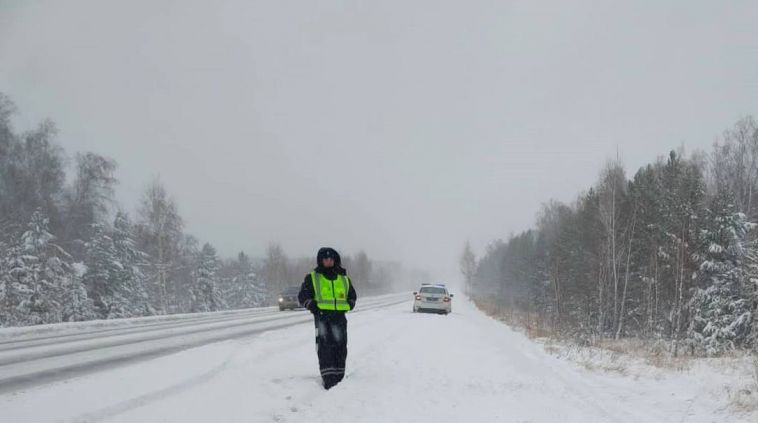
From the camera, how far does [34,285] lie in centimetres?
2477

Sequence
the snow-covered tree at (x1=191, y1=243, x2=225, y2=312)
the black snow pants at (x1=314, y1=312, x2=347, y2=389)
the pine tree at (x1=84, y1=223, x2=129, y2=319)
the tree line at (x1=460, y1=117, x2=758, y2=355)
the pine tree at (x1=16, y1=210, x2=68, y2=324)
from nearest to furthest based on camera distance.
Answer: the black snow pants at (x1=314, y1=312, x2=347, y2=389) < the tree line at (x1=460, y1=117, x2=758, y2=355) < the pine tree at (x1=16, y1=210, x2=68, y2=324) < the pine tree at (x1=84, y1=223, x2=129, y2=319) < the snow-covered tree at (x1=191, y1=243, x2=225, y2=312)

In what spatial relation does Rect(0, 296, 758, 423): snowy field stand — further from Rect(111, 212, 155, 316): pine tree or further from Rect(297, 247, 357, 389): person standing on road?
Rect(111, 212, 155, 316): pine tree

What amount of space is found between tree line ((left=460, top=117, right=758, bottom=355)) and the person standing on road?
37.1 feet

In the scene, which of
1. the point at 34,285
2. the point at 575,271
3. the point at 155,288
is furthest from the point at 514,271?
the point at 34,285

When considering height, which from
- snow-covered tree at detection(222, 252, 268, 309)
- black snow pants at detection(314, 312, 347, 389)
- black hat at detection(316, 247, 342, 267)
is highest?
black hat at detection(316, 247, 342, 267)

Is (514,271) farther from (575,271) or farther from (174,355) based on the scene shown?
(174,355)

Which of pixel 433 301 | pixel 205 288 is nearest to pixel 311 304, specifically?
pixel 433 301

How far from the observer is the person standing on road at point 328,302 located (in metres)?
7.20

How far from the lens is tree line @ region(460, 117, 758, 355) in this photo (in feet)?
71.3

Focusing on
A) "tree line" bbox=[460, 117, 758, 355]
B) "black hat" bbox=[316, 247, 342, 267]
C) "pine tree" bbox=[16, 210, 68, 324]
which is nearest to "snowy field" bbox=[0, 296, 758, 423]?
"black hat" bbox=[316, 247, 342, 267]

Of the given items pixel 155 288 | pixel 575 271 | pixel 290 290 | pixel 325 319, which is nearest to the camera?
pixel 325 319

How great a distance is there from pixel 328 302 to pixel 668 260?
83.1 ft

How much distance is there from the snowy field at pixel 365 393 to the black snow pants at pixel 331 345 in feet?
0.67

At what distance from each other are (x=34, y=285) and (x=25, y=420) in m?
24.4
